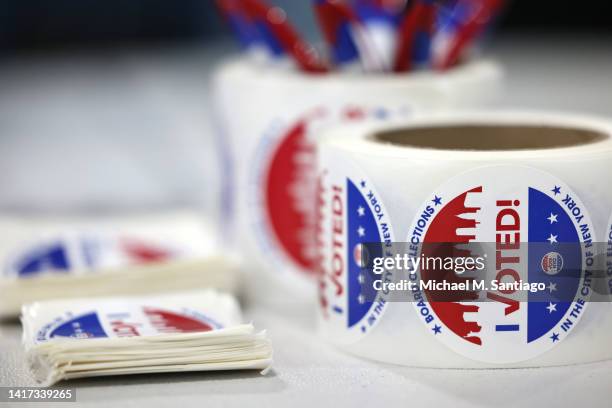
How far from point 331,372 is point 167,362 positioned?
11cm

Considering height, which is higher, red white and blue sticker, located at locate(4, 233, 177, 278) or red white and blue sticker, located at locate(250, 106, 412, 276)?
red white and blue sticker, located at locate(250, 106, 412, 276)

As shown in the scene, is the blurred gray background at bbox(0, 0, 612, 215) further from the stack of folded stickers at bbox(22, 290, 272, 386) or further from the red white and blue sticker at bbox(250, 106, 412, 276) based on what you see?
the stack of folded stickers at bbox(22, 290, 272, 386)

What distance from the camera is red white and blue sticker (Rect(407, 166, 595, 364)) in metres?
0.67

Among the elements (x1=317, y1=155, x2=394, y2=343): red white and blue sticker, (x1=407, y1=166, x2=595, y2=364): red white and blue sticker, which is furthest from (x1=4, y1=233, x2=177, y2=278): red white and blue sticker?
(x1=407, y1=166, x2=595, y2=364): red white and blue sticker

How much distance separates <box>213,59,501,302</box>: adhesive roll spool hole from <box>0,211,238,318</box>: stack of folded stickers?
0.14 ft

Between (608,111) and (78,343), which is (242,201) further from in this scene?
(608,111)

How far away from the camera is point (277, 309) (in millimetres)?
880

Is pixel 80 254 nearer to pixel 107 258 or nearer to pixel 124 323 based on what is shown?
pixel 107 258

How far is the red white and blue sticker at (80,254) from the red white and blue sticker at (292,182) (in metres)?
0.12

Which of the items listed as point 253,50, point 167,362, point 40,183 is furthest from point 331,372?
point 40,183

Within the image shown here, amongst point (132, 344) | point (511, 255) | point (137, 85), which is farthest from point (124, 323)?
point (137, 85)

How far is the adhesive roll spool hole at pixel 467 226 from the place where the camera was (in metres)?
0.67

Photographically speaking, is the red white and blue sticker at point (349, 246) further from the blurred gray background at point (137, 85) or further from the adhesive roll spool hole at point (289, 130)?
the blurred gray background at point (137, 85)

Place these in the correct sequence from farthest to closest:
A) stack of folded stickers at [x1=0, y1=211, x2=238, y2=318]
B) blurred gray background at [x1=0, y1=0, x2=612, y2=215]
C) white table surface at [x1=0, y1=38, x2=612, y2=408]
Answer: blurred gray background at [x1=0, y1=0, x2=612, y2=215], stack of folded stickers at [x1=0, y1=211, x2=238, y2=318], white table surface at [x1=0, y1=38, x2=612, y2=408]
